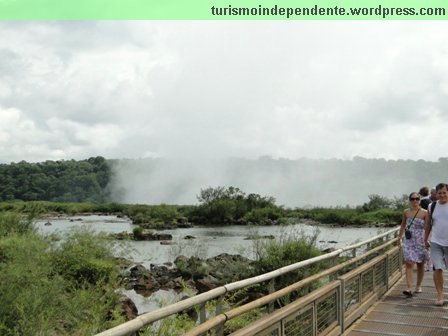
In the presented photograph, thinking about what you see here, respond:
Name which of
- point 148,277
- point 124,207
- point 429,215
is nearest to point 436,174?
point 124,207

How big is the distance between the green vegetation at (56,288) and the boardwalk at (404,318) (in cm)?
498

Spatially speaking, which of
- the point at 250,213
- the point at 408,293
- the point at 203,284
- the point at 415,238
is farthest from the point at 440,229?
the point at 250,213

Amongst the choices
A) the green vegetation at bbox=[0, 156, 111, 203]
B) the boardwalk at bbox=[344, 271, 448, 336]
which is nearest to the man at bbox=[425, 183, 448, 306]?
the boardwalk at bbox=[344, 271, 448, 336]

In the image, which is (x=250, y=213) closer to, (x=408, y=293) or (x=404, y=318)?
(x=408, y=293)

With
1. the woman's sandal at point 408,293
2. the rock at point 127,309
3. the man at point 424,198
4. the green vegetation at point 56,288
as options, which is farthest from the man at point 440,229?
the rock at point 127,309

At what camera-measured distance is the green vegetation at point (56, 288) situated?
10156 millimetres

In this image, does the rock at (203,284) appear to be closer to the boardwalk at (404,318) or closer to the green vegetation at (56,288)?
the green vegetation at (56,288)

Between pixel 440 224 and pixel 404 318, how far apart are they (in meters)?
1.44

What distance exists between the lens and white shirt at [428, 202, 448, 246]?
7.39m

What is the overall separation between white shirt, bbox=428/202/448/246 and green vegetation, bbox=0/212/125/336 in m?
6.02

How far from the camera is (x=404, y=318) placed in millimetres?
7328

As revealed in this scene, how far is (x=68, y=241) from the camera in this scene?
57.3ft

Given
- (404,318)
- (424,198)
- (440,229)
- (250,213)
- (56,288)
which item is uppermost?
(424,198)

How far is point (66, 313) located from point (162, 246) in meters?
30.5
